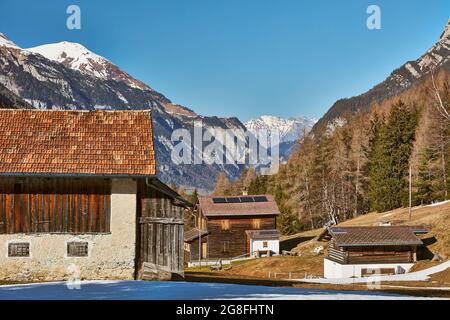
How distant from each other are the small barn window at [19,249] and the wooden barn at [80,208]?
5cm

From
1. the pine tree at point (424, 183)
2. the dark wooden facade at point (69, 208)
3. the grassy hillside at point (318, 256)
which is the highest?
the pine tree at point (424, 183)

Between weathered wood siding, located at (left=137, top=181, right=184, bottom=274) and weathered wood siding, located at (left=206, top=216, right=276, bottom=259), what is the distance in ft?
153

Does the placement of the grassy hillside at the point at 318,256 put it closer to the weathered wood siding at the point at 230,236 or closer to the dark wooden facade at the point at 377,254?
the dark wooden facade at the point at 377,254

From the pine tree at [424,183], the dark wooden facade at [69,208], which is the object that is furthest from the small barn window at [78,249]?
the pine tree at [424,183]

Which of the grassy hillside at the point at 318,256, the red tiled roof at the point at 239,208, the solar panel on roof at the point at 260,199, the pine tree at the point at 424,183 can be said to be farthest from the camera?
the solar panel on roof at the point at 260,199

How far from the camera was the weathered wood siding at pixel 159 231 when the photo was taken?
29203mm

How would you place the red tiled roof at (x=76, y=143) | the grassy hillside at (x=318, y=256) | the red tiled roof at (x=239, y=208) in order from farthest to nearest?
the red tiled roof at (x=239, y=208), the grassy hillside at (x=318, y=256), the red tiled roof at (x=76, y=143)

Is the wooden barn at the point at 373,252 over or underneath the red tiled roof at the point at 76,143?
underneath

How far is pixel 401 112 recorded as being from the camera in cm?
8806

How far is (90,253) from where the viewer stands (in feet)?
92.5

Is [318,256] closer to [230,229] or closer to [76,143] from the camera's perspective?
[230,229]

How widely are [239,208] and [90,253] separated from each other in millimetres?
50588

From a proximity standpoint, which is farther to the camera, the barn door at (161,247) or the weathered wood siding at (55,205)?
the barn door at (161,247)

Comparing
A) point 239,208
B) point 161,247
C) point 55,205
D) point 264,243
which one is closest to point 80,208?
point 55,205
